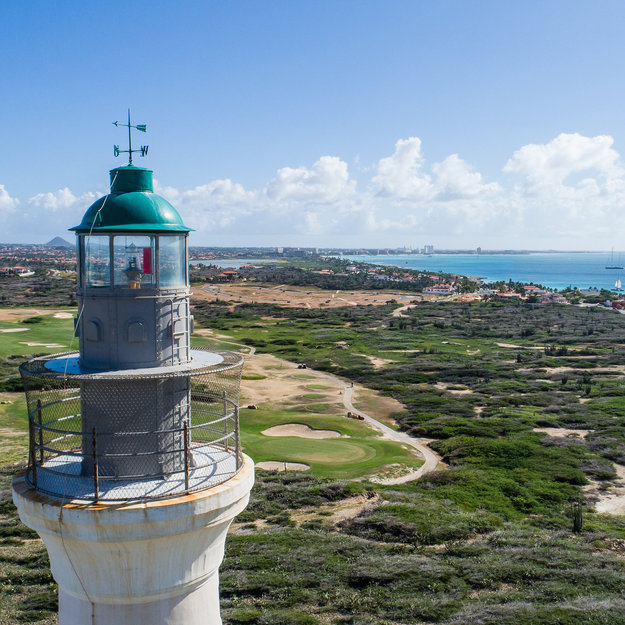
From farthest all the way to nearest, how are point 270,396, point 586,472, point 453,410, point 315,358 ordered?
1. point 315,358
2. point 270,396
3. point 453,410
4. point 586,472

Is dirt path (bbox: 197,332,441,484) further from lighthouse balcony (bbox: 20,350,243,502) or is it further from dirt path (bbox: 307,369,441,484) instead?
lighthouse balcony (bbox: 20,350,243,502)

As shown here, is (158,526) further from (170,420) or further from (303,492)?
(303,492)

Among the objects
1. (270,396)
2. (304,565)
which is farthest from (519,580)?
(270,396)

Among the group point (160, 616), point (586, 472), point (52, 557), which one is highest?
point (52, 557)

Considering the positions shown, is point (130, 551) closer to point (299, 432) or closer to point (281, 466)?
point (281, 466)

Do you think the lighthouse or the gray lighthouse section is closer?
A: the lighthouse

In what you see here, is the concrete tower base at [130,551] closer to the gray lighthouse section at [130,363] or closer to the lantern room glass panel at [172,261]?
the gray lighthouse section at [130,363]

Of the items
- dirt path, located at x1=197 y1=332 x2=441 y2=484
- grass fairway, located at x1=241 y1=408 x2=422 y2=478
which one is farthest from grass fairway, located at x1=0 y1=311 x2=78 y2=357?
grass fairway, located at x1=241 y1=408 x2=422 y2=478
